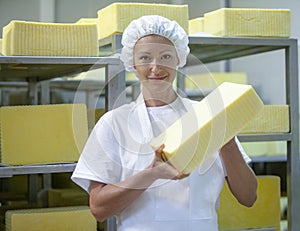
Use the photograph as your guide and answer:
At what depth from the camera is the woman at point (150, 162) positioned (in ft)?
4.81

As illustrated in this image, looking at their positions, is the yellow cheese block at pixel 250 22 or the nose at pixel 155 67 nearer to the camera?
the nose at pixel 155 67

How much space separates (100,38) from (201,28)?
0.46 metres

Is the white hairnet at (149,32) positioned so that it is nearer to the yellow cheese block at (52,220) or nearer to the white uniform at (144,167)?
the white uniform at (144,167)

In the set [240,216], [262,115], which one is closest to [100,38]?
[262,115]

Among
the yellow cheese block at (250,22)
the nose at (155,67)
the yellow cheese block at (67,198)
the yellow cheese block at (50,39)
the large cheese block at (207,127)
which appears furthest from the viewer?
the yellow cheese block at (67,198)

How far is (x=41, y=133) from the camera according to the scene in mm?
2033

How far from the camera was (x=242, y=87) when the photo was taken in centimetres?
138

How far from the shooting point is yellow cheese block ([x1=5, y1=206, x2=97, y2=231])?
2006mm

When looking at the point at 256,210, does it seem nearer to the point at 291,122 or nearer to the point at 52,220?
the point at 291,122

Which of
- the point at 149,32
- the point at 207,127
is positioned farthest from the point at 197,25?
the point at 207,127

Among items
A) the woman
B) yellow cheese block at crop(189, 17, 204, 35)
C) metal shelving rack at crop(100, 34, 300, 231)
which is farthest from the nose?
yellow cheese block at crop(189, 17, 204, 35)

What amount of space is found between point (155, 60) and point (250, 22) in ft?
2.96

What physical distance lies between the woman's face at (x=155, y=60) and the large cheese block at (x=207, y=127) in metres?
0.12

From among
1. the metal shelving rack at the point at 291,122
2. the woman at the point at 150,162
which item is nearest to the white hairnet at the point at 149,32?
the woman at the point at 150,162
